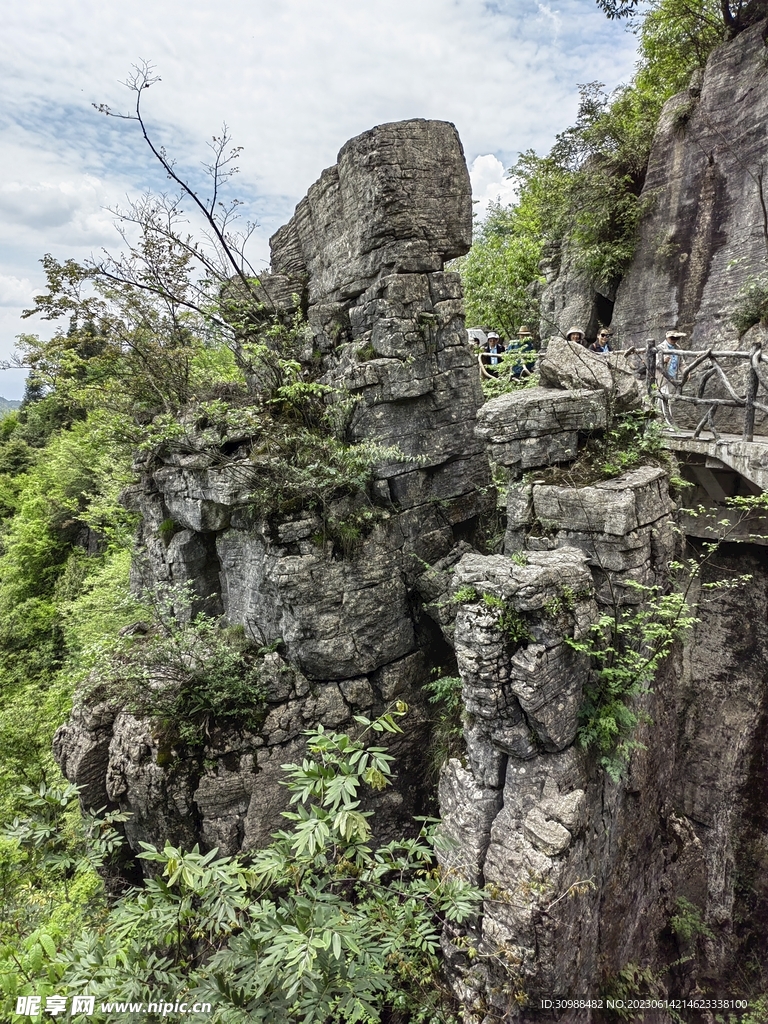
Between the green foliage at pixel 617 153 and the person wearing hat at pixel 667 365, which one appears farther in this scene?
the green foliage at pixel 617 153

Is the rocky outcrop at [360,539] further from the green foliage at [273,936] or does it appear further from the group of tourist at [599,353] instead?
the green foliage at [273,936]

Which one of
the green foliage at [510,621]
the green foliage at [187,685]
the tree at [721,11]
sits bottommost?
the green foliage at [187,685]

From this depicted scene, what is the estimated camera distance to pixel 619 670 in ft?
23.9

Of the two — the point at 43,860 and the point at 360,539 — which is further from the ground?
the point at 360,539

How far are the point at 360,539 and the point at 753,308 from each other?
1025 cm

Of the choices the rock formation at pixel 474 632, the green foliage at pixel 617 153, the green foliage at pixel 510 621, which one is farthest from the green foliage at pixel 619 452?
the green foliage at pixel 617 153

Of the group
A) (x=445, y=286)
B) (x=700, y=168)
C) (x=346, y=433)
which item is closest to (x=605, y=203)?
(x=700, y=168)

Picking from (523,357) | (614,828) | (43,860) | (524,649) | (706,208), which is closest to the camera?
(43,860)

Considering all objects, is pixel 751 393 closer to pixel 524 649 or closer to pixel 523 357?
pixel 523 357

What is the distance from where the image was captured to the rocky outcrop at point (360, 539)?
29.9 ft

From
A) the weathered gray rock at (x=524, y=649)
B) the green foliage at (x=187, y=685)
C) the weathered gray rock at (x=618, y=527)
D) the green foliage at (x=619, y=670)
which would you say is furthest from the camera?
the green foliage at (x=187, y=685)

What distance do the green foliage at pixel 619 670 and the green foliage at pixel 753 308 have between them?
7.80 m

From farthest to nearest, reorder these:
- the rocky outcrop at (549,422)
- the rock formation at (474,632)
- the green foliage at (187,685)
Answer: the green foliage at (187,685) → the rocky outcrop at (549,422) → the rock formation at (474,632)

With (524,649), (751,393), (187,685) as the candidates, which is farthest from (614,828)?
(187,685)
